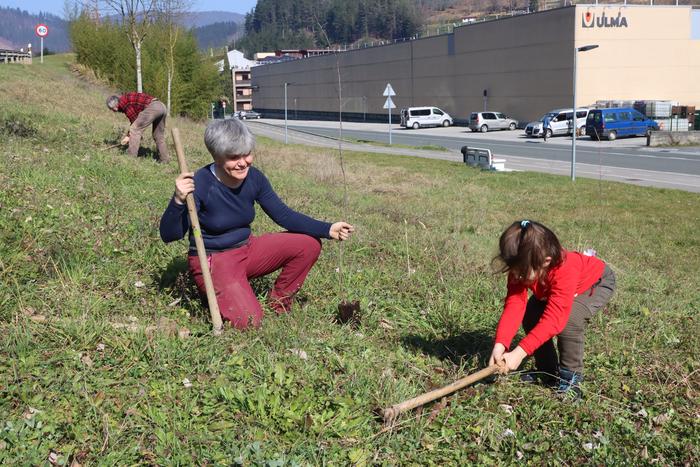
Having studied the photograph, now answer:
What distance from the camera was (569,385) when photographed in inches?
163

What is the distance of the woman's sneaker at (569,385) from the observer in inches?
161

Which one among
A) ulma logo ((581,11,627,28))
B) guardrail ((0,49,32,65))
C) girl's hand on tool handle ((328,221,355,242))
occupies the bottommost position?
girl's hand on tool handle ((328,221,355,242))

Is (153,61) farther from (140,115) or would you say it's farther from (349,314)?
(349,314)

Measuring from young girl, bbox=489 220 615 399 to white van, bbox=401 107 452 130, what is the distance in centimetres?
5400

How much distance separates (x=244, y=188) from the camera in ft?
15.4

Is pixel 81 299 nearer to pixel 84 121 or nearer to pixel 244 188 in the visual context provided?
pixel 244 188

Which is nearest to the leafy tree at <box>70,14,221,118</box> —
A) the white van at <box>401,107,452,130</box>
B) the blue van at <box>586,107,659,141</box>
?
the blue van at <box>586,107,659,141</box>

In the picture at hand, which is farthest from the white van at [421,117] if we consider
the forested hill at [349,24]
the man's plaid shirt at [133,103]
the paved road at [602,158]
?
the forested hill at [349,24]

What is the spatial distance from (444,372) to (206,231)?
1715mm

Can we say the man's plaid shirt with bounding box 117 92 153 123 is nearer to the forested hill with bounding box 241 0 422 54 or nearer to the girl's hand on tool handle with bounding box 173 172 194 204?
the girl's hand on tool handle with bounding box 173 172 194 204

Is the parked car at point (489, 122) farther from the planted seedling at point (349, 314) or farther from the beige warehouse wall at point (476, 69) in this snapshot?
the planted seedling at point (349, 314)

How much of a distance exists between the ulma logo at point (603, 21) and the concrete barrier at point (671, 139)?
17.8 meters

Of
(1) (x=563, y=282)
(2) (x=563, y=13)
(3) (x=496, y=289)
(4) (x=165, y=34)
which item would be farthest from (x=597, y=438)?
(2) (x=563, y=13)

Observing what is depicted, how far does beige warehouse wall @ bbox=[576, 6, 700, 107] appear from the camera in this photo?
5047 centimetres
